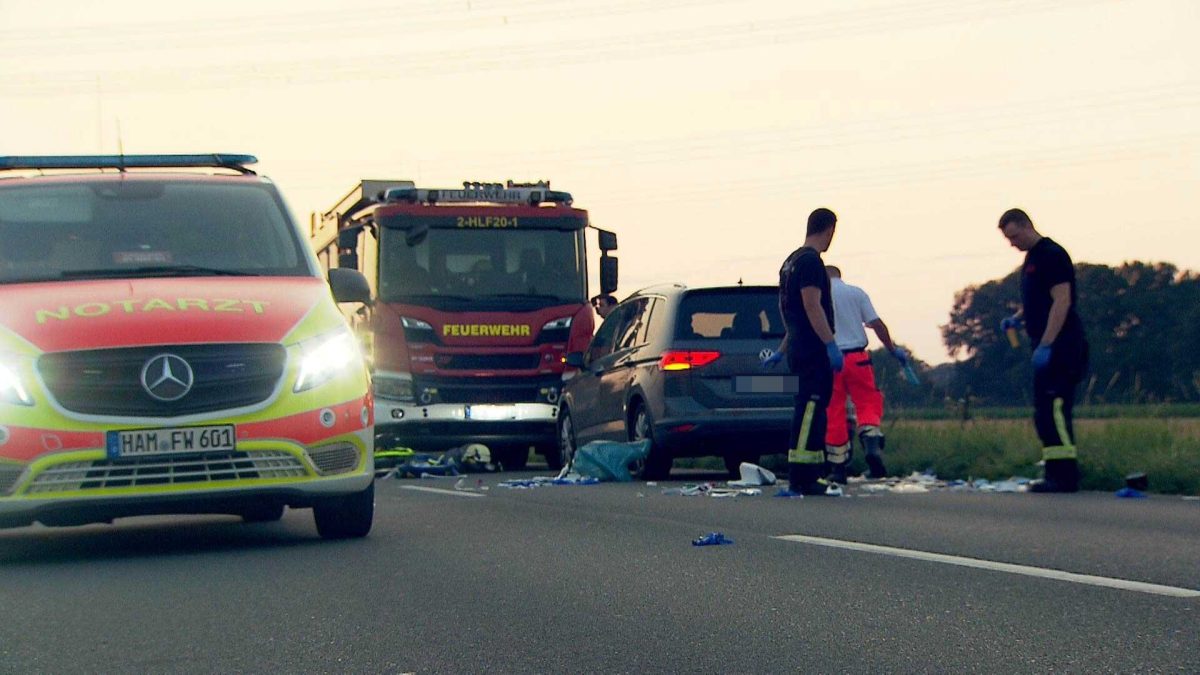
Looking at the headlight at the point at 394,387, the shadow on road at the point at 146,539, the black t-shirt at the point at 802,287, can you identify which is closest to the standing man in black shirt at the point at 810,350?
the black t-shirt at the point at 802,287

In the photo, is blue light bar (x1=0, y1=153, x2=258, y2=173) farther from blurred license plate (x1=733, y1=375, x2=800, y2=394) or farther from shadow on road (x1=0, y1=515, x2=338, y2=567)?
blurred license plate (x1=733, y1=375, x2=800, y2=394)

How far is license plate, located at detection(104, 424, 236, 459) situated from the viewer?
28.4ft

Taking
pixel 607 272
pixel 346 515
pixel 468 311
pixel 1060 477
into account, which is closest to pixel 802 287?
pixel 1060 477

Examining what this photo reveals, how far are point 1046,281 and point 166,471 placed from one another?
21.5ft

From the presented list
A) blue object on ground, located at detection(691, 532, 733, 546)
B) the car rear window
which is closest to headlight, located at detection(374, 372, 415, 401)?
the car rear window

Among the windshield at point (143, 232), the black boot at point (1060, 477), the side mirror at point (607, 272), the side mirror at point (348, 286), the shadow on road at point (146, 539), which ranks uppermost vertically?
the side mirror at point (607, 272)

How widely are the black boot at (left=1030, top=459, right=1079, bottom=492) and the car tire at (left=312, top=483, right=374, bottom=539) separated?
527cm

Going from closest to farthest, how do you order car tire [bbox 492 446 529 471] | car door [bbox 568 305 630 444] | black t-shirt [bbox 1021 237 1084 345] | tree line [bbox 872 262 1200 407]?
black t-shirt [bbox 1021 237 1084 345]
car door [bbox 568 305 630 444]
car tire [bbox 492 446 529 471]
tree line [bbox 872 262 1200 407]

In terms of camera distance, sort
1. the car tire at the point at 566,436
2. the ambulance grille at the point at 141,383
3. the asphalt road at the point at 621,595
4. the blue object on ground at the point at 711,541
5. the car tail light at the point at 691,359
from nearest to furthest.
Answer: the asphalt road at the point at 621,595, the ambulance grille at the point at 141,383, the blue object on ground at the point at 711,541, the car tail light at the point at 691,359, the car tire at the point at 566,436

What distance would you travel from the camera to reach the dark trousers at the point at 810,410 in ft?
40.6

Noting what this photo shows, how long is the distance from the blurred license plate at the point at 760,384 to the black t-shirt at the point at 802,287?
9.31 ft

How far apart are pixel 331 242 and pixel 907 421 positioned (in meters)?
7.79

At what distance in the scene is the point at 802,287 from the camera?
1243cm

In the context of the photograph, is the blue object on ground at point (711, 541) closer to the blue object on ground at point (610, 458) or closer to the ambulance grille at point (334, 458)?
the ambulance grille at point (334, 458)
